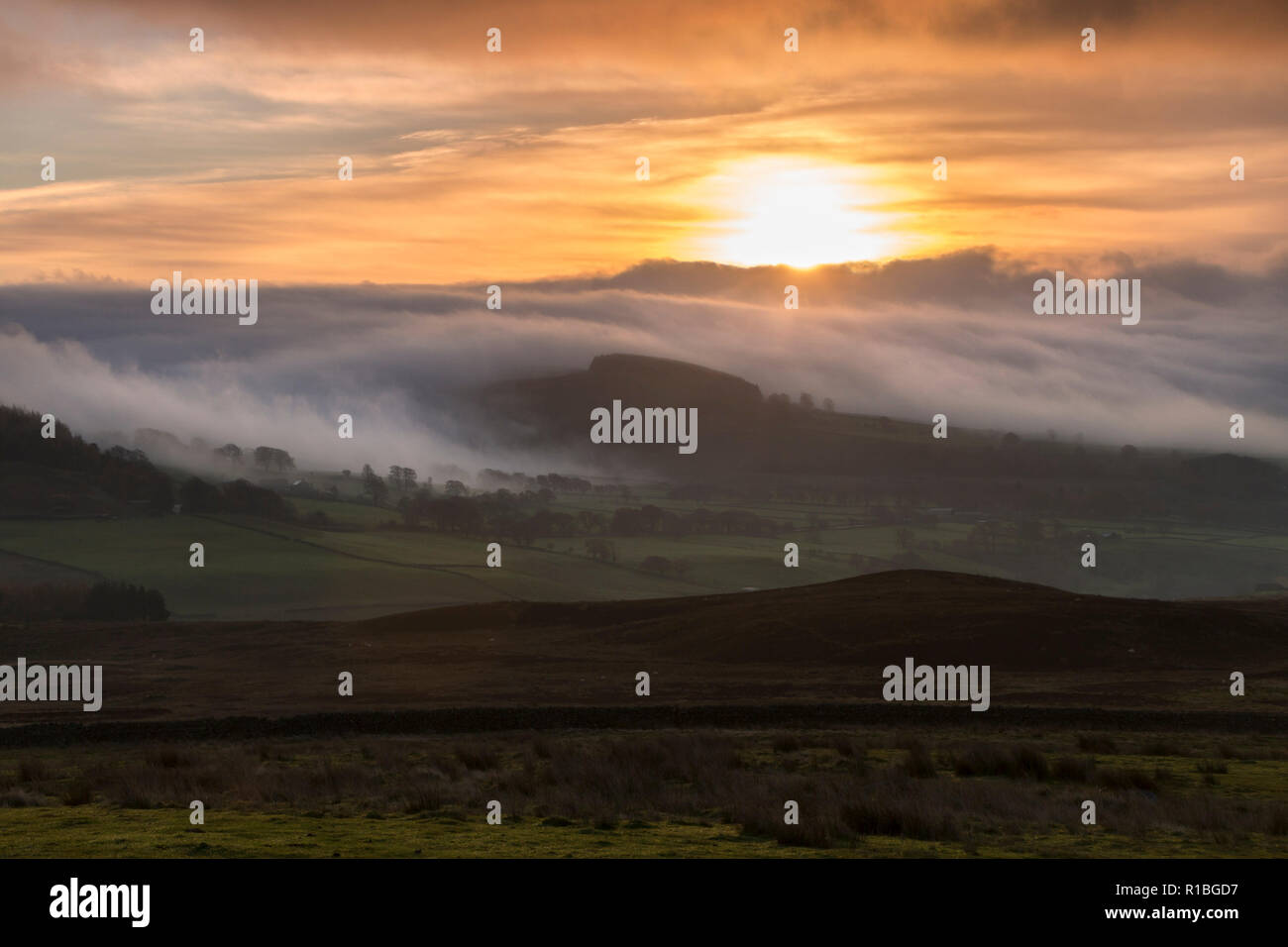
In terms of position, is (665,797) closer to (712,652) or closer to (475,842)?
(475,842)

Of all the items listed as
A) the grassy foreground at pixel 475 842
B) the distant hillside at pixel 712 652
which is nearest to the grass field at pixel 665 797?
the grassy foreground at pixel 475 842

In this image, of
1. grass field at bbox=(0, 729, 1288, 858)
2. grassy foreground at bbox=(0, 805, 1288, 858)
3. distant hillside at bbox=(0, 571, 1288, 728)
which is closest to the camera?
grassy foreground at bbox=(0, 805, 1288, 858)

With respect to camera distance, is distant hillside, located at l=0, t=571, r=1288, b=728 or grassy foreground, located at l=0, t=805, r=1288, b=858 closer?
grassy foreground, located at l=0, t=805, r=1288, b=858

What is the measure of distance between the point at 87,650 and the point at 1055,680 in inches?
2560

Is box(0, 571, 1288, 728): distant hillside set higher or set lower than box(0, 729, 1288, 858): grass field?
higher

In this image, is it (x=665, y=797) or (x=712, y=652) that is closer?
(x=665, y=797)

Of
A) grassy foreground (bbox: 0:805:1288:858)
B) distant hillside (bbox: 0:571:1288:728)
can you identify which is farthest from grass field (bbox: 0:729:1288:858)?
distant hillside (bbox: 0:571:1288:728)

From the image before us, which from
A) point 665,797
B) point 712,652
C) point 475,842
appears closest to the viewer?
point 475,842

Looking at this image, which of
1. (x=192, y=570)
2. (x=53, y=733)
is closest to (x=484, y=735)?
(x=53, y=733)

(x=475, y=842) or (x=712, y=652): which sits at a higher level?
(x=712, y=652)

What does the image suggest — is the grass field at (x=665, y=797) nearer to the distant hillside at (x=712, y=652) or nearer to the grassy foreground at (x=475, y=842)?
the grassy foreground at (x=475, y=842)

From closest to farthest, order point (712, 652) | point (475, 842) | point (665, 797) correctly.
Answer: point (475, 842), point (665, 797), point (712, 652)

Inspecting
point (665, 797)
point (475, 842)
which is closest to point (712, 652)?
point (665, 797)

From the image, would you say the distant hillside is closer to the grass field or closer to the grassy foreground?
the grass field
